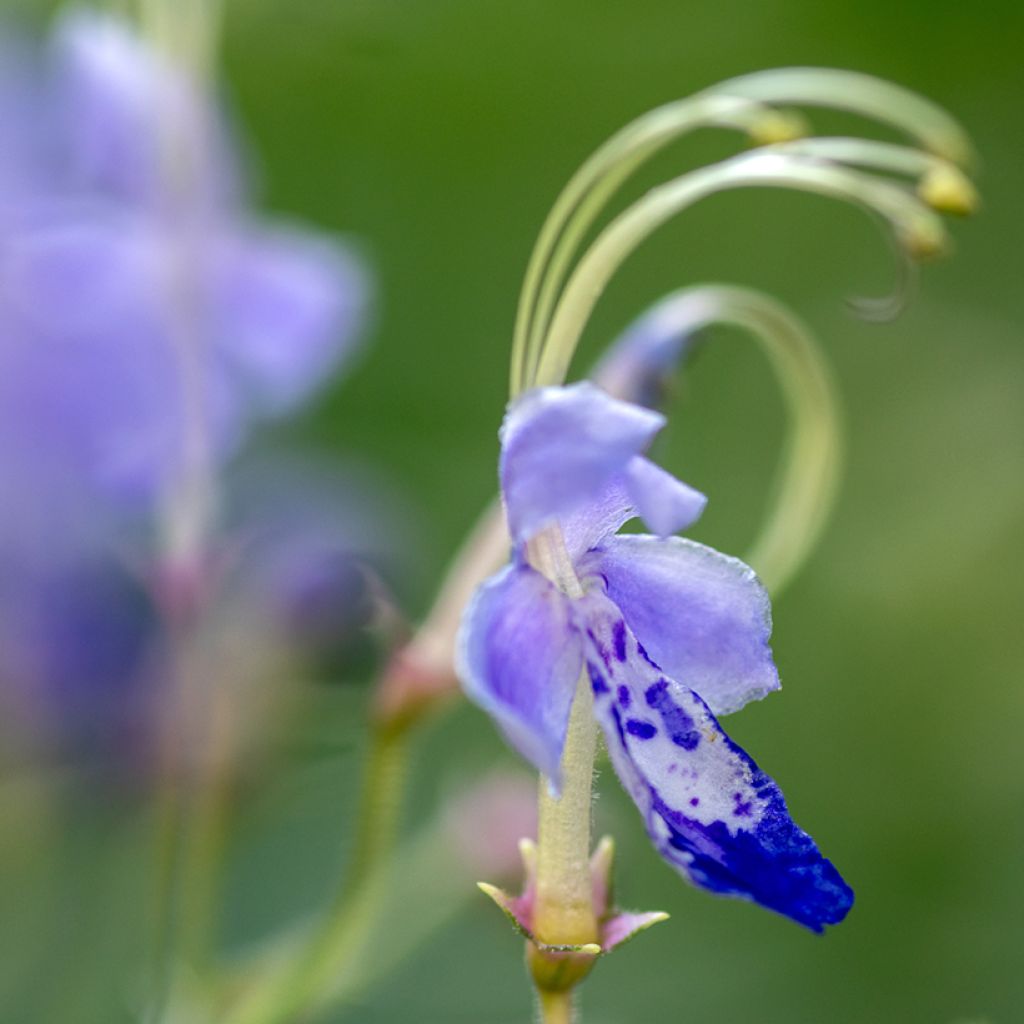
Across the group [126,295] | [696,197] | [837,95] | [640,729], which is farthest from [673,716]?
[126,295]

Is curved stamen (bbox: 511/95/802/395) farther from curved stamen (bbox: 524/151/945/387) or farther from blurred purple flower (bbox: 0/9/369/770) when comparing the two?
blurred purple flower (bbox: 0/9/369/770)

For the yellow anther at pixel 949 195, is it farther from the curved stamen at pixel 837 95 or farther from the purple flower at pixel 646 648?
the purple flower at pixel 646 648

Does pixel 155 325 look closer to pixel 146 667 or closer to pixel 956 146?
pixel 146 667

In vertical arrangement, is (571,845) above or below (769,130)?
below

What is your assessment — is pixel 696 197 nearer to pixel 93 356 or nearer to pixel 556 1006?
pixel 556 1006

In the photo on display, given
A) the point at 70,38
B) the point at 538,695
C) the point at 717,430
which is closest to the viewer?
the point at 538,695

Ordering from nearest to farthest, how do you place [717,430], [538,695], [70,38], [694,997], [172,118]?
[538,695]
[172,118]
[70,38]
[694,997]
[717,430]

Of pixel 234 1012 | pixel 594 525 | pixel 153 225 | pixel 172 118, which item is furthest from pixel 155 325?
pixel 594 525

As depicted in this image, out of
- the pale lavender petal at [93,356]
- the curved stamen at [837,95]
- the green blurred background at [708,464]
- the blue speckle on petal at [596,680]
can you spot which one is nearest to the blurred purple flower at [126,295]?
the pale lavender petal at [93,356]
